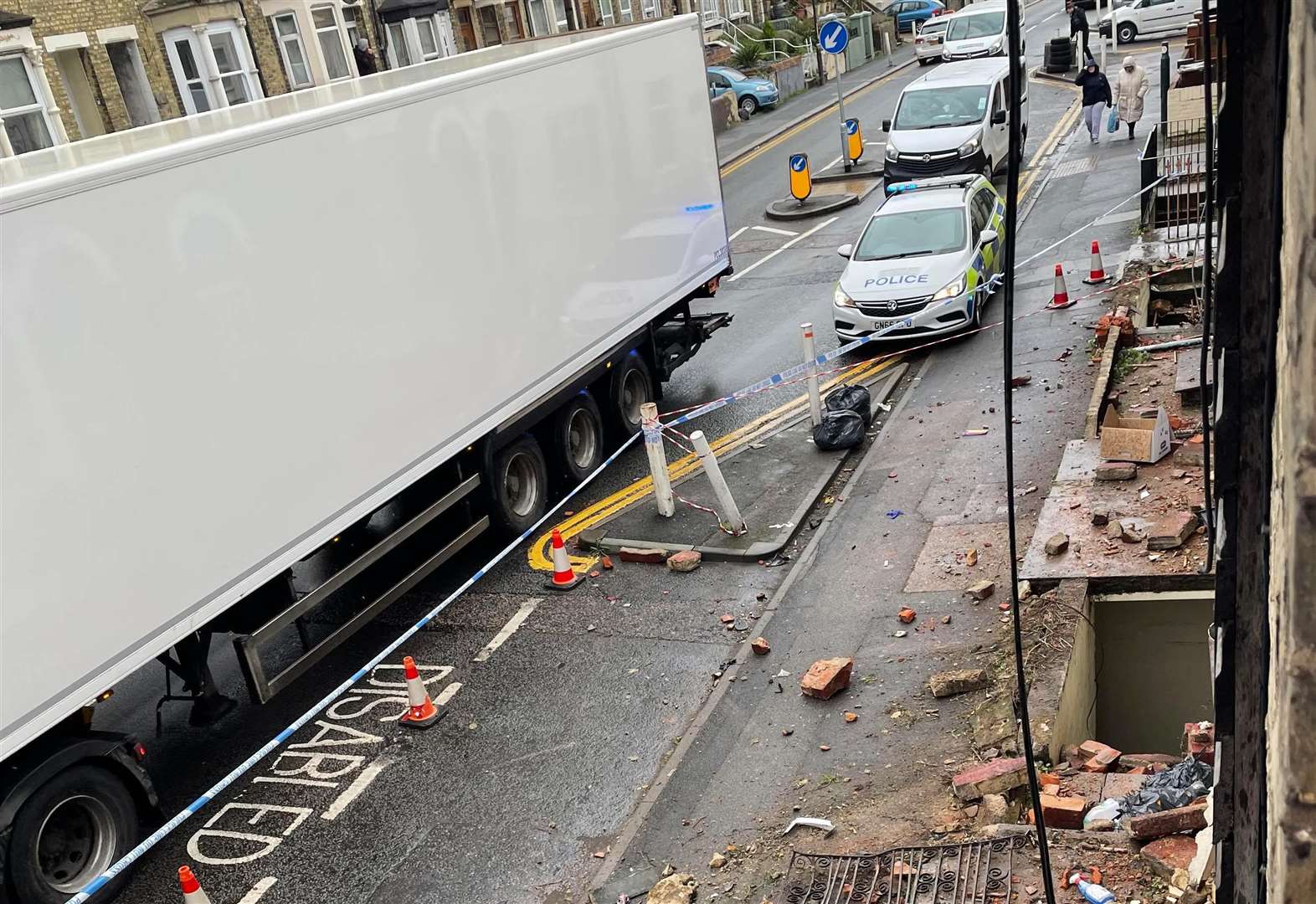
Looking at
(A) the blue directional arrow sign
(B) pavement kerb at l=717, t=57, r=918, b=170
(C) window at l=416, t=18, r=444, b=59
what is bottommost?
(B) pavement kerb at l=717, t=57, r=918, b=170

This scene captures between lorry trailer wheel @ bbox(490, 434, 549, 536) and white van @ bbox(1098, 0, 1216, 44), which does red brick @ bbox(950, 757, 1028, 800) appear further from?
white van @ bbox(1098, 0, 1216, 44)

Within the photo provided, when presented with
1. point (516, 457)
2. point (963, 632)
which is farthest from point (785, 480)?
point (963, 632)

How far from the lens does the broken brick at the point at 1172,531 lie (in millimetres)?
8648

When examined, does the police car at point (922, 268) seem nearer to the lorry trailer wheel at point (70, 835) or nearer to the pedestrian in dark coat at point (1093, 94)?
the pedestrian in dark coat at point (1093, 94)

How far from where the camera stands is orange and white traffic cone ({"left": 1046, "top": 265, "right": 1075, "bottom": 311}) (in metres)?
15.9

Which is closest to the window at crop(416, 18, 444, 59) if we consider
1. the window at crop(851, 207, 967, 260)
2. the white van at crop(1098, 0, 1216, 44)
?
the white van at crop(1098, 0, 1216, 44)

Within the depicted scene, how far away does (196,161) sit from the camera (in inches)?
302

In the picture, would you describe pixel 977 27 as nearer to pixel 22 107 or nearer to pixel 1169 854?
pixel 22 107

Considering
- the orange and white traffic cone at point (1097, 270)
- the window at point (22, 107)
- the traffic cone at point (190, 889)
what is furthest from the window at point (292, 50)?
the traffic cone at point (190, 889)

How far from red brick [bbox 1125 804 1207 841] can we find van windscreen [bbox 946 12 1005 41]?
33.9 m

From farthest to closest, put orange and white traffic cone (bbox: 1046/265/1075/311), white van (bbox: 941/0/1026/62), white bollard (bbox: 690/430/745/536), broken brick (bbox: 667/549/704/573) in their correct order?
1. white van (bbox: 941/0/1026/62)
2. orange and white traffic cone (bbox: 1046/265/1075/311)
3. white bollard (bbox: 690/430/745/536)
4. broken brick (bbox: 667/549/704/573)

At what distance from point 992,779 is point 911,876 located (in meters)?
0.91

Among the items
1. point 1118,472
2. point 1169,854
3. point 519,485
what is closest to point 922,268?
point 1118,472

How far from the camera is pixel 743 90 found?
128ft
